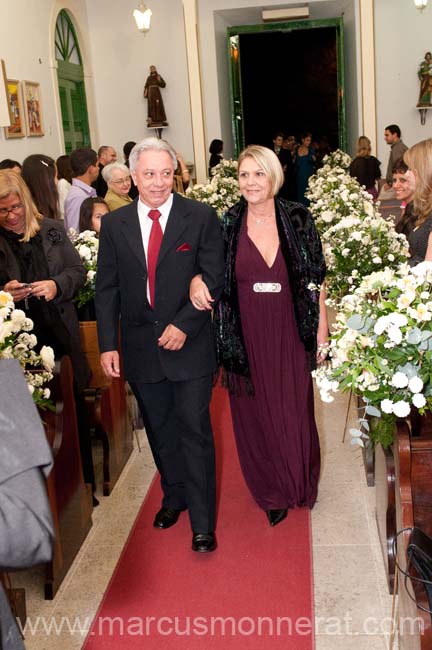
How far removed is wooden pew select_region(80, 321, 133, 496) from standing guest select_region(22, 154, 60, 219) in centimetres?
78

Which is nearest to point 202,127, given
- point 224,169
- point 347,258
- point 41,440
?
point 224,169

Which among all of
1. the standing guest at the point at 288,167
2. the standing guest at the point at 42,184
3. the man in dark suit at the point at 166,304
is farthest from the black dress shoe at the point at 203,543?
the standing guest at the point at 288,167

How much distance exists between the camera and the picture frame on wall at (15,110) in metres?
11.9

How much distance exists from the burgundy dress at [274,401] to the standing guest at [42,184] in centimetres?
163

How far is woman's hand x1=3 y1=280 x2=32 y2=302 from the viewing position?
4.39m

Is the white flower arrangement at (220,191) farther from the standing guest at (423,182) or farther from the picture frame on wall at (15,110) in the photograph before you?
the standing guest at (423,182)

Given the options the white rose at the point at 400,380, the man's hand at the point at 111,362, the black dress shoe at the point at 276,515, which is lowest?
the black dress shoe at the point at 276,515

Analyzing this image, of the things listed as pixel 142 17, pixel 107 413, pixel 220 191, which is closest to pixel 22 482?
pixel 107 413

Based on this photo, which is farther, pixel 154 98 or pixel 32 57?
pixel 154 98

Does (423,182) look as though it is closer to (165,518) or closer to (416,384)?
(416,384)

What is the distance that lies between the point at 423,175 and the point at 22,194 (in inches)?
83.8

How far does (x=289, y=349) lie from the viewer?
4449mm

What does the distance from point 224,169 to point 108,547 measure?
8.26 m

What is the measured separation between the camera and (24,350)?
3820mm
